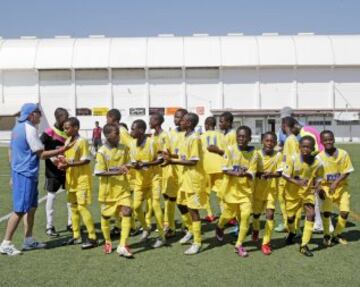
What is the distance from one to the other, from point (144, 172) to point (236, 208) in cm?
140

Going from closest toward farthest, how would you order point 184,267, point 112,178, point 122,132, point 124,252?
point 184,267
point 124,252
point 112,178
point 122,132

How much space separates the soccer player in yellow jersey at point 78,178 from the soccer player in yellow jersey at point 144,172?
65 centimetres

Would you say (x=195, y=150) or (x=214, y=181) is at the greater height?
(x=195, y=150)

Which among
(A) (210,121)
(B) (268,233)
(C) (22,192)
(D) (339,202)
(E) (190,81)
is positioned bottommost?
(B) (268,233)

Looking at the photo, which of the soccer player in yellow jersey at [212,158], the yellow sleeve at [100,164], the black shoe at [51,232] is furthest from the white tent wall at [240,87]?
the yellow sleeve at [100,164]

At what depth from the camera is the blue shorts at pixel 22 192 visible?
232 inches

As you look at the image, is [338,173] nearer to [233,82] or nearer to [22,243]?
[22,243]

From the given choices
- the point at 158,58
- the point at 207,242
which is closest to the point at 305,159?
the point at 207,242

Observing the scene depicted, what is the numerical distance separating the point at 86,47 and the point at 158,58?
7652 millimetres

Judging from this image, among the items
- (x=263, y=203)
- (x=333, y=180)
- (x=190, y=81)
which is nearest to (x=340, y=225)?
(x=333, y=180)

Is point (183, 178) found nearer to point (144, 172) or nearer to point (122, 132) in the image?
point (144, 172)

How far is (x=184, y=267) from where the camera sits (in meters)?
5.40

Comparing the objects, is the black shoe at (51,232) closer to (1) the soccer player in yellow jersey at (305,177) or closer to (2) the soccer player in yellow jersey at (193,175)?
(2) the soccer player in yellow jersey at (193,175)

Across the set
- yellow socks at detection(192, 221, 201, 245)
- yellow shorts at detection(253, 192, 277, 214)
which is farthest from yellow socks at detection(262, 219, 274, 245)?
yellow socks at detection(192, 221, 201, 245)
